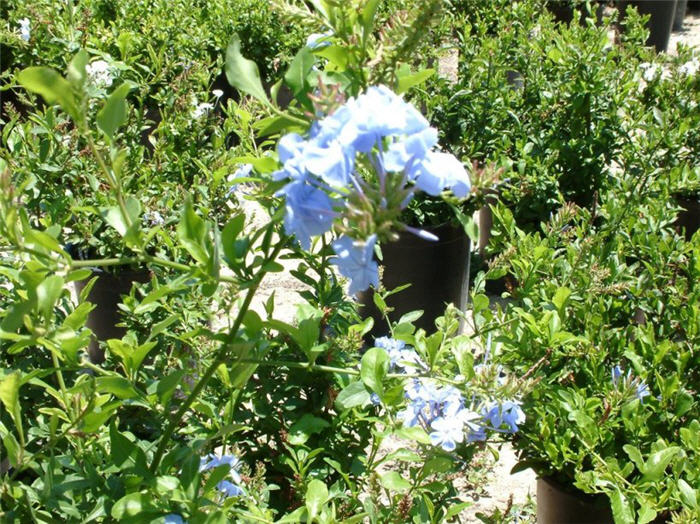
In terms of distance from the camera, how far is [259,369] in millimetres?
1583

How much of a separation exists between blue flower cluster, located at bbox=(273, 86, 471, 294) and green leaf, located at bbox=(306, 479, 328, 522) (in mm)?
523

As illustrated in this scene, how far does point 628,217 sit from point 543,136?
1.19 m

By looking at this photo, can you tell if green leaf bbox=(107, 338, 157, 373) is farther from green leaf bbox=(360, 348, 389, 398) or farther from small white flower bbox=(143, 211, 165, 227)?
small white flower bbox=(143, 211, 165, 227)

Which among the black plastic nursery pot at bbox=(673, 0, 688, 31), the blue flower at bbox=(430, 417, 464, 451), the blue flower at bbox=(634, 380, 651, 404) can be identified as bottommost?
the blue flower at bbox=(430, 417, 464, 451)

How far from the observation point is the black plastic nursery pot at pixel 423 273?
315cm

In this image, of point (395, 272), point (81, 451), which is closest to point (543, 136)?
point (395, 272)

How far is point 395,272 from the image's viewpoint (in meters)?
3.18

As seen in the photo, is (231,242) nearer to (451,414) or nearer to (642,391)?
(451,414)

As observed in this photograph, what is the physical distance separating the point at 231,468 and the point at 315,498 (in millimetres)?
203

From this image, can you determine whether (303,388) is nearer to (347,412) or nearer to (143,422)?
(347,412)

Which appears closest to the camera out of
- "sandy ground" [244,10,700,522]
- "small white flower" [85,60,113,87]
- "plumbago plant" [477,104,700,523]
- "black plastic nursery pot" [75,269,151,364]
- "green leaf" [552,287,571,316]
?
"plumbago plant" [477,104,700,523]

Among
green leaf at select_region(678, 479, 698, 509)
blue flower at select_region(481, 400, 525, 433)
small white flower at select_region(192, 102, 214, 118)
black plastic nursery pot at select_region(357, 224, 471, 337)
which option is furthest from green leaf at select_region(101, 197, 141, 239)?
black plastic nursery pot at select_region(357, 224, 471, 337)

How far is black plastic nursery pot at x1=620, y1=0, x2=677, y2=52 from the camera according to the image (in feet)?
23.4

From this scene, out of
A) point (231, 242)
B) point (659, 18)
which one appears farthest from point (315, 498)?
point (659, 18)
